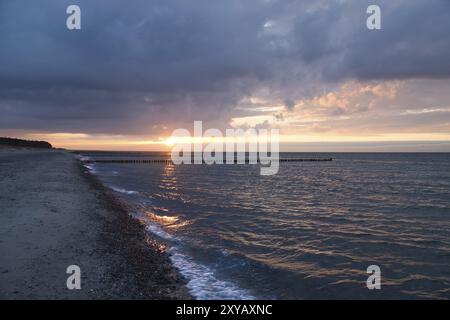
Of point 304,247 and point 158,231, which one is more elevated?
point 158,231

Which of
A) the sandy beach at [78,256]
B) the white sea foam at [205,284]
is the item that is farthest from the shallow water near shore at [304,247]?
the sandy beach at [78,256]

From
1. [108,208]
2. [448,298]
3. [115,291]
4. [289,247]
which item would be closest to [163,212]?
[108,208]

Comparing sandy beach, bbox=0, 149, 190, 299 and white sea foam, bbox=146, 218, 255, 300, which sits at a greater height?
sandy beach, bbox=0, 149, 190, 299

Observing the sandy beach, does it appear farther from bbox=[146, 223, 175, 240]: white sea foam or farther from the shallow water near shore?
the shallow water near shore

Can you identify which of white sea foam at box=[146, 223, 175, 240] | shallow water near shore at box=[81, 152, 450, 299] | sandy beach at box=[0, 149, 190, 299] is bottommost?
shallow water near shore at box=[81, 152, 450, 299]

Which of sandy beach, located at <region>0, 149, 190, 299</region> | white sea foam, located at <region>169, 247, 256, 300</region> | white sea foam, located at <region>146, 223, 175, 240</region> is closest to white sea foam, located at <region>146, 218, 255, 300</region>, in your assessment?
white sea foam, located at <region>169, 247, 256, 300</region>

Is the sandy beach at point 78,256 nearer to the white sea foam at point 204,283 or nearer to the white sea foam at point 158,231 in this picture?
the white sea foam at point 204,283

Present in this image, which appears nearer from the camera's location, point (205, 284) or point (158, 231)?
point (205, 284)

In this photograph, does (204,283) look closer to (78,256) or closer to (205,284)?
(205,284)

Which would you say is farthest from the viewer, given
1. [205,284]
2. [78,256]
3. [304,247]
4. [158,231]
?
[158,231]

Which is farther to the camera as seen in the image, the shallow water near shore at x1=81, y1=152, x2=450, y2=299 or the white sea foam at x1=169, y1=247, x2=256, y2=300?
the shallow water near shore at x1=81, y1=152, x2=450, y2=299

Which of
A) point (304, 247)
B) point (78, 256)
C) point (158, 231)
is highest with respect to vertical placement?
point (78, 256)

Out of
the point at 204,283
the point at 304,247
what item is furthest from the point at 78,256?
the point at 304,247

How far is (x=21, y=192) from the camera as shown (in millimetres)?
21797
